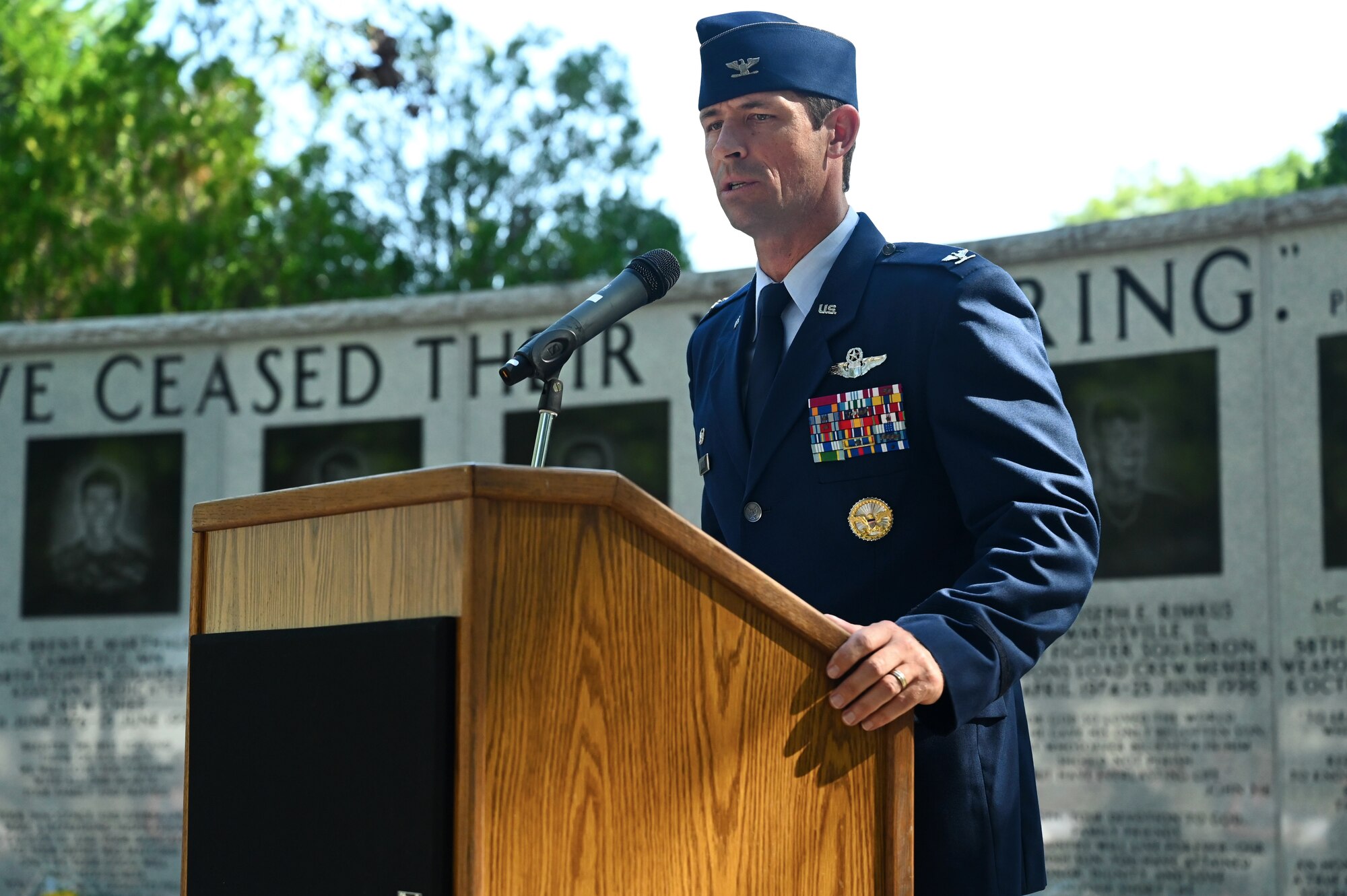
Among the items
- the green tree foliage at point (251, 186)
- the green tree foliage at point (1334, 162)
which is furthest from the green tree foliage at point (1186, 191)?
the green tree foliage at point (1334, 162)

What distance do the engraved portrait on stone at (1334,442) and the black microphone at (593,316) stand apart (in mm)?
3805

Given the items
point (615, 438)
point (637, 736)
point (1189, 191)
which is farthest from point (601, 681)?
point (1189, 191)

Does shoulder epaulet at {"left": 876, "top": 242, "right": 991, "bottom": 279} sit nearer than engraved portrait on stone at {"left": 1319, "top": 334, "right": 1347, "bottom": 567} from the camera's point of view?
Yes

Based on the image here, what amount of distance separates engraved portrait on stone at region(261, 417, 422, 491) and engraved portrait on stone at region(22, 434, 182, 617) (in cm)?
49

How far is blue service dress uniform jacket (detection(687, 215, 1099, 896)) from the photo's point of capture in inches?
63.1

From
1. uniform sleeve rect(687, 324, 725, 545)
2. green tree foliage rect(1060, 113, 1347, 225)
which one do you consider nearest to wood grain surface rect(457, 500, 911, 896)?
uniform sleeve rect(687, 324, 725, 545)

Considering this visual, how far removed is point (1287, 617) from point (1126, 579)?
0.56 meters

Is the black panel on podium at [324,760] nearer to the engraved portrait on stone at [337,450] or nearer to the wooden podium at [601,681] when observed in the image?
→ the wooden podium at [601,681]

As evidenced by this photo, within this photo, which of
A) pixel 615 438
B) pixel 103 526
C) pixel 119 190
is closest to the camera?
pixel 615 438

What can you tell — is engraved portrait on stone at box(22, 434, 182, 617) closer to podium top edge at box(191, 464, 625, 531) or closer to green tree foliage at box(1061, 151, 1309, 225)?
podium top edge at box(191, 464, 625, 531)

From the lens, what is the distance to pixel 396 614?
1.33m

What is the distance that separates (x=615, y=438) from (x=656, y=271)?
4.55m

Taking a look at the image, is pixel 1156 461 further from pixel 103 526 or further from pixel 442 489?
pixel 103 526

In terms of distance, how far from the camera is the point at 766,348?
200 centimetres
